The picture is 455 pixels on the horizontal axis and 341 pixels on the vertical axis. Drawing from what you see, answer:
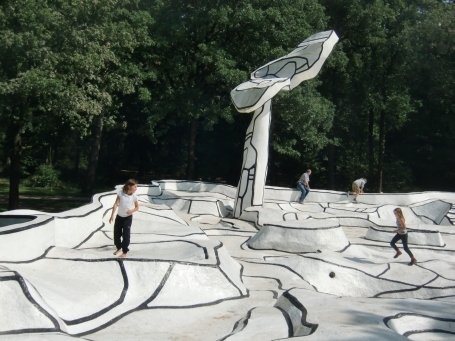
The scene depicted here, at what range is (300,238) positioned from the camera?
10617 mm

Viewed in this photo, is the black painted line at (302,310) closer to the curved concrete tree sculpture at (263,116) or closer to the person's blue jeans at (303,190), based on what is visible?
the curved concrete tree sculpture at (263,116)

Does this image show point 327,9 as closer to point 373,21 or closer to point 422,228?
point 373,21

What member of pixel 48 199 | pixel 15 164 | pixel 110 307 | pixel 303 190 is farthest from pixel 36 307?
pixel 48 199

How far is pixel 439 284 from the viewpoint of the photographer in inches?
349

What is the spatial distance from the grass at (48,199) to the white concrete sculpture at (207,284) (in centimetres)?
1005

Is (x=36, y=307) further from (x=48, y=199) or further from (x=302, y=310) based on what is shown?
(x=48, y=199)

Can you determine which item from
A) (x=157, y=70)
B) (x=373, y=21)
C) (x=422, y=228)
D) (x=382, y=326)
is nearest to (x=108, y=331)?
(x=382, y=326)

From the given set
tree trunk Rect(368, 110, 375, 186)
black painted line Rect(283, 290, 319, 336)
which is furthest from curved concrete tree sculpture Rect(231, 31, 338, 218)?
tree trunk Rect(368, 110, 375, 186)

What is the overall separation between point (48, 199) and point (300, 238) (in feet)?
49.4

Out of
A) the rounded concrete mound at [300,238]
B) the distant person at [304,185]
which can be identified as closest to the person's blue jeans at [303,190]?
the distant person at [304,185]

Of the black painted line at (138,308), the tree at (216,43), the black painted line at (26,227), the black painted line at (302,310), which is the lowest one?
the black painted line at (138,308)

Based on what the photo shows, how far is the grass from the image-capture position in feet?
69.1

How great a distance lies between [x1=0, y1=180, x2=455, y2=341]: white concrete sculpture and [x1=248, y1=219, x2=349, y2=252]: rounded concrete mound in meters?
0.02

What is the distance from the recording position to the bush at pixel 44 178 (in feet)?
93.2
